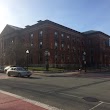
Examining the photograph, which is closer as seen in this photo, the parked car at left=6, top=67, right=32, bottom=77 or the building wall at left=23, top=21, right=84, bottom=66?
the parked car at left=6, top=67, right=32, bottom=77

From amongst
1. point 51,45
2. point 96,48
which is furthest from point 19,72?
point 96,48

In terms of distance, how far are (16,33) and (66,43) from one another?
1665 cm

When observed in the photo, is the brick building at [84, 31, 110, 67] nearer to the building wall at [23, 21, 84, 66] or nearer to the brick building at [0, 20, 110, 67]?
the brick building at [0, 20, 110, 67]

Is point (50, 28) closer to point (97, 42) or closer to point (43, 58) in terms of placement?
point (43, 58)

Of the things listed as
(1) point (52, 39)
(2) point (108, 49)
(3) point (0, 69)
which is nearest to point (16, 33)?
(1) point (52, 39)

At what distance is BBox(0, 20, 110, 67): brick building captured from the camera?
170 ft

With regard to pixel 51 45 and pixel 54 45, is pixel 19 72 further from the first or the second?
pixel 54 45

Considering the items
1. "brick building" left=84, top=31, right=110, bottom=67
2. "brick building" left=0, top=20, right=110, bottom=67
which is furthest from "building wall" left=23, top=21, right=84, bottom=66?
"brick building" left=84, top=31, right=110, bottom=67

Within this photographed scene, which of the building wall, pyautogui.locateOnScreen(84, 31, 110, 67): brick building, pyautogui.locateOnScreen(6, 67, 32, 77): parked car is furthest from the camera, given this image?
pyautogui.locateOnScreen(84, 31, 110, 67): brick building

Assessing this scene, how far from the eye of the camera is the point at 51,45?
5312cm

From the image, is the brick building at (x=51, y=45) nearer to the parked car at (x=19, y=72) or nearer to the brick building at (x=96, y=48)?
the brick building at (x=96, y=48)

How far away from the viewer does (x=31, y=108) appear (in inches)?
321

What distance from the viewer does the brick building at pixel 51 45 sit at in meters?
51.9

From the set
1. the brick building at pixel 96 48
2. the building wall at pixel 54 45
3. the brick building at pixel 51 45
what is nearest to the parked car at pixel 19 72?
the brick building at pixel 51 45
